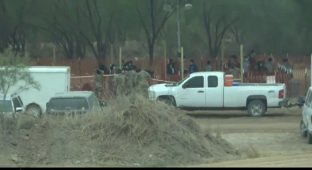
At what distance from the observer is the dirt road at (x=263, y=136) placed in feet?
55.1

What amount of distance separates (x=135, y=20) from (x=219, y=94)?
2401 cm

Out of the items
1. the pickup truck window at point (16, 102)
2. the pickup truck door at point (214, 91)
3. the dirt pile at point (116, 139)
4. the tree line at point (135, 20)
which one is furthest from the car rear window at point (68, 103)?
the tree line at point (135, 20)

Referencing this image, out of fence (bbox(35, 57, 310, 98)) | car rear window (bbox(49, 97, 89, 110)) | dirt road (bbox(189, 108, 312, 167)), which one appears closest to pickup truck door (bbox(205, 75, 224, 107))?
dirt road (bbox(189, 108, 312, 167))

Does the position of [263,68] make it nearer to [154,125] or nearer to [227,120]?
[227,120]

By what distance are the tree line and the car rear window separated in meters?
27.1

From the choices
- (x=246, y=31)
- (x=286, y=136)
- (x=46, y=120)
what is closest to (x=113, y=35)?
(x=246, y=31)

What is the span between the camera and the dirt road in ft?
55.1

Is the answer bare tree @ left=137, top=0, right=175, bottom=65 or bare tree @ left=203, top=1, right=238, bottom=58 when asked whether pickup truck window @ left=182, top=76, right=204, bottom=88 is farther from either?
bare tree @ left=203, top=1, right=238, bottom=58

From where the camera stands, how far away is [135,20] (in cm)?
5672

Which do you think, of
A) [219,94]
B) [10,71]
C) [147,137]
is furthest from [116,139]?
[219,94]

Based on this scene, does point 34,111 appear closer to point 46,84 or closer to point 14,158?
point 14,158

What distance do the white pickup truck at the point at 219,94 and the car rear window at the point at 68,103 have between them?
9066 millimetres

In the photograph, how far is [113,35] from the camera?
62094 mm

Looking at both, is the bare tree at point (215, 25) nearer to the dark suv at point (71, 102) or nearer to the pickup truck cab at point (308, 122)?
the pickup truck cab at point (308, 122)
